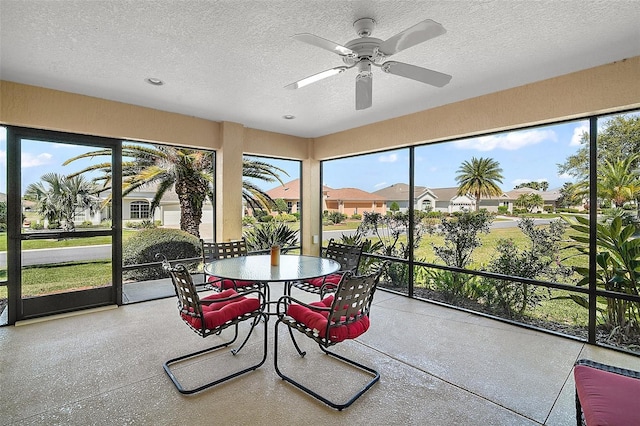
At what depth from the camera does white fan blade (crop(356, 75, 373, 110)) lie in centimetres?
246

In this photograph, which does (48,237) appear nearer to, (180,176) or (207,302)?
(180,176)

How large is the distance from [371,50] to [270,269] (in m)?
2.12

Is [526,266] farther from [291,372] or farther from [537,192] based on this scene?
[291,372]

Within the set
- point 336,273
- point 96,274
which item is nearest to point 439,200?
point 336,273

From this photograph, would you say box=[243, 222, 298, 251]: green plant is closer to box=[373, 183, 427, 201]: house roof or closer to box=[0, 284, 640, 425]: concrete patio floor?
box=[373, 183, 427, 201]: house roof

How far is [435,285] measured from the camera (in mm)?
4613

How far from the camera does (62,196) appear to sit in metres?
3.94

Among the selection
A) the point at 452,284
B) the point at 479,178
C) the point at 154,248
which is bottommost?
the point at 452,284

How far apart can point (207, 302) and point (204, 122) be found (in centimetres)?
322

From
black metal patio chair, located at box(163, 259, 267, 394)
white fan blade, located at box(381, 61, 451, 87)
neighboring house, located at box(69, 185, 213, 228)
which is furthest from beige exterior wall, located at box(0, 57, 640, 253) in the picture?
black metal patio chair, located at box(163, 259, 267, 394)

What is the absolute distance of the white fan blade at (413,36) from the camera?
1774 mm

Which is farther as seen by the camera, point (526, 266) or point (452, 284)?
point (452, 284)

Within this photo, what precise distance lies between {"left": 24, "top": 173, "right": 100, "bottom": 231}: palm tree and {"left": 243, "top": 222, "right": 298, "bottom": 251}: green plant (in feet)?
7.61

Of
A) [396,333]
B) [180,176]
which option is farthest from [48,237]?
[396,333]
